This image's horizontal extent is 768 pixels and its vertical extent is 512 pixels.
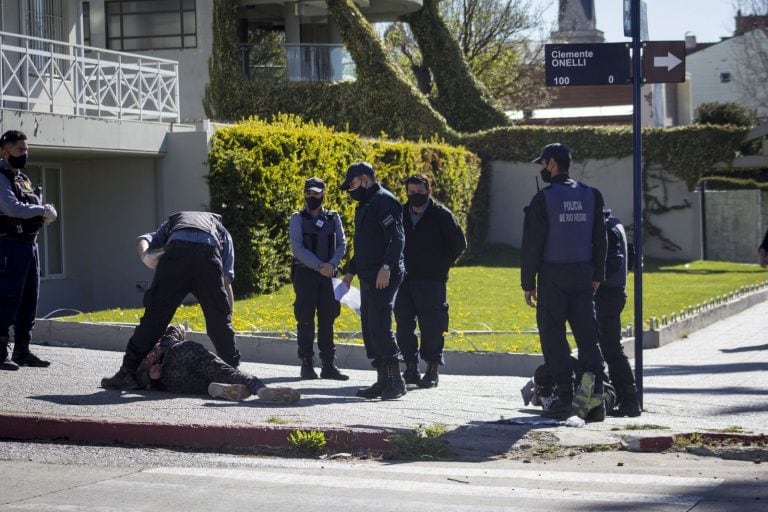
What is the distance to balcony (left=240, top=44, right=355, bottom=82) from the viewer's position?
32.2 metres

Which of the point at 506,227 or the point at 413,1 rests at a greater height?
the point at 413,1

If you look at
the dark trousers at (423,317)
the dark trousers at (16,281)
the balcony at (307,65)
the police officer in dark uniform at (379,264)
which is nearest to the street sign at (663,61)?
the police officer in dark uniform at (379,264)

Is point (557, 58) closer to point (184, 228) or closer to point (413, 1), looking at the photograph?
point (184, 228)

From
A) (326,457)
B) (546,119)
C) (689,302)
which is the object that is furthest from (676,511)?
(546,119)

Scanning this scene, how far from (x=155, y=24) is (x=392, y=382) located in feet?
74.9

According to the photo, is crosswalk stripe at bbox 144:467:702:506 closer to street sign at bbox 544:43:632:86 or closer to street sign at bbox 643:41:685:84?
street sign at bbox 544:43:632:86

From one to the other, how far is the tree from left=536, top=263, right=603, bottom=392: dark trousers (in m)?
43.3

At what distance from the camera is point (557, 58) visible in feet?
31.4

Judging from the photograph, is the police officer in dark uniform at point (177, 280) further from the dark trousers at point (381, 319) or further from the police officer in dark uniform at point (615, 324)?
the police officer in dark uniform at point (615, 324)

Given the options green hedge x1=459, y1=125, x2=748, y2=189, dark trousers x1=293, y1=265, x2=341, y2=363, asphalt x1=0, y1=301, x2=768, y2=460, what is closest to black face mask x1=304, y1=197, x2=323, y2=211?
dark trousers x1=293, y1=265, x2=341, y2=363

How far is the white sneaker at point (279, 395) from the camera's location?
941 centimetres

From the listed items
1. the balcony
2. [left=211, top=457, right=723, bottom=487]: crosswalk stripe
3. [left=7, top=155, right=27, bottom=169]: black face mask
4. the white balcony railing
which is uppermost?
the balcony

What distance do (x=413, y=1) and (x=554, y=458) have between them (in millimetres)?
28965

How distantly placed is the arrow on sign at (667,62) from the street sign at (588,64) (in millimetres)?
225
